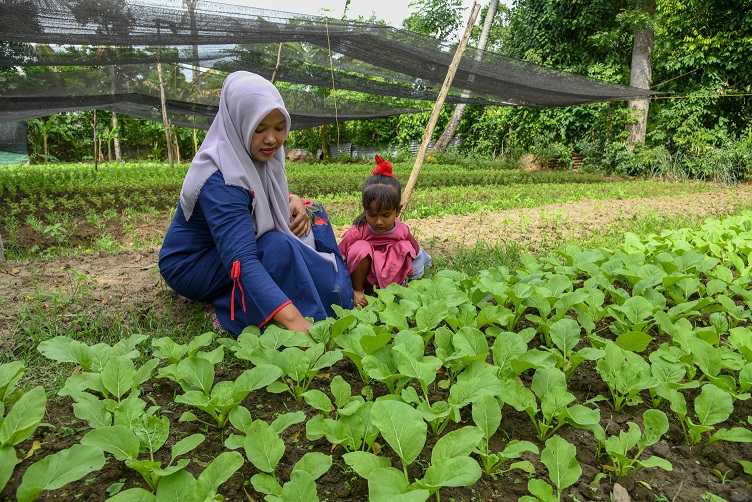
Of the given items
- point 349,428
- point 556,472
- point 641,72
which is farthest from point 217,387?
point 641,72

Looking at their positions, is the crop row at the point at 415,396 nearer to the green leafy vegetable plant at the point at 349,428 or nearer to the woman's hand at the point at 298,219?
the green leafy vegetable plant at the point at 349,428

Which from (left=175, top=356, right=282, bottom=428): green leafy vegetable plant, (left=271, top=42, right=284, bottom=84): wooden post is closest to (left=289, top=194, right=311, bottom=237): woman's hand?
(left=175, top=356, right=282, bottom=428): green leafy vegetable plant

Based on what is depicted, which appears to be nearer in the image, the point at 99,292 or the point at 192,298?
the point at 192,298

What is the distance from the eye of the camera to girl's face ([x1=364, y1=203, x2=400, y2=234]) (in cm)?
289

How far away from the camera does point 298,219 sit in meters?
2.76

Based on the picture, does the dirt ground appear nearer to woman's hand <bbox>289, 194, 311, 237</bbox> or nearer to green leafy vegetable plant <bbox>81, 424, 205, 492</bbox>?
woman's hand <bbox>289, 194, 311, 237</bbox>

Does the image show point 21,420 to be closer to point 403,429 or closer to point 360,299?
point 403,429

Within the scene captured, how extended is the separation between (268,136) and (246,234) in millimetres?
468

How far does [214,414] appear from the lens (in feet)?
5.22

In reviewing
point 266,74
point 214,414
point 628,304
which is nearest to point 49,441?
point 214,414

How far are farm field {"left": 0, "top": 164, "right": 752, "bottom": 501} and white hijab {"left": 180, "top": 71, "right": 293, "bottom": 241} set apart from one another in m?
0.61

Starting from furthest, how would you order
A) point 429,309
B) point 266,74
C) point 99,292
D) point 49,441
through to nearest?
point 266,74, point 99,292, point 429,309, point 49,441

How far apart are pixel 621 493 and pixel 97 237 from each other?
509 centimetres

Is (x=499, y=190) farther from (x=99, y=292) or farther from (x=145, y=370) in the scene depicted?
(x=145, y=370)
